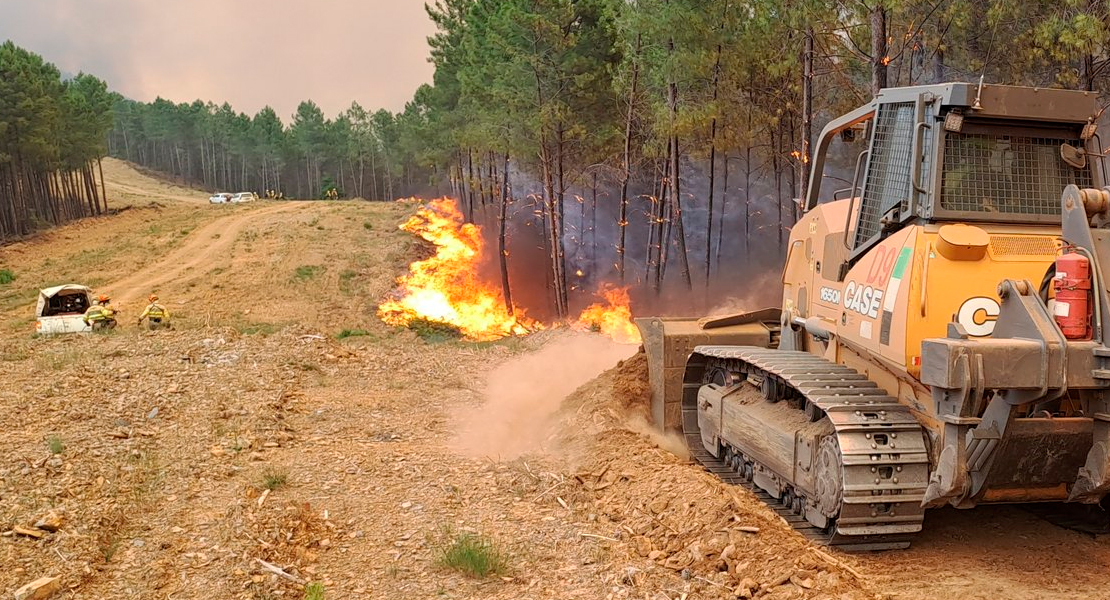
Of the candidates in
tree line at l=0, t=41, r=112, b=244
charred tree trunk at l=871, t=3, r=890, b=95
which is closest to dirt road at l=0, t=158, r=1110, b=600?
charred tree trunk at l=871, t=3, r=890, b=95

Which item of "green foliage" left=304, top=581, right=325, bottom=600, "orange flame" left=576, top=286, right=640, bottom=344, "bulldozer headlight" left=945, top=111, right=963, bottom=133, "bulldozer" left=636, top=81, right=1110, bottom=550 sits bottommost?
"orange flame" left=576, top=286, right=640, bottom=344

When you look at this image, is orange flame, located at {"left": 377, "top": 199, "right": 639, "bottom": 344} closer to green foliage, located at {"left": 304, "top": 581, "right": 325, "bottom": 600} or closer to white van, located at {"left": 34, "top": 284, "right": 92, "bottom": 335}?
white van, located at {"left": 34, "top": 284, "right": 92, "bottom": 335}

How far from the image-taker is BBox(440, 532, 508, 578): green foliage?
229 inches

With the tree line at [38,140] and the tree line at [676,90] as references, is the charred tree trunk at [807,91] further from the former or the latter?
the tree line at [38,140]

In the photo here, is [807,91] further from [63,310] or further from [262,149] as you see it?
[262,149]

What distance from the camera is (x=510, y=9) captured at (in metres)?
24.2

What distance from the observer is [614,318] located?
24.8 m

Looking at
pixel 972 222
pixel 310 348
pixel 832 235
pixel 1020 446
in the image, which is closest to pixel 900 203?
pixel 972 222

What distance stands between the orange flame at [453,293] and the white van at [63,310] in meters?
9.63

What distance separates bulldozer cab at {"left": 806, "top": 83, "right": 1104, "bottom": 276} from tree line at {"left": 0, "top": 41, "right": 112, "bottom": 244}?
1834 inches

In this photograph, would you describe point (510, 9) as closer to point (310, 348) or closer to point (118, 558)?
point (310, 348)

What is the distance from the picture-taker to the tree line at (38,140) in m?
41.4

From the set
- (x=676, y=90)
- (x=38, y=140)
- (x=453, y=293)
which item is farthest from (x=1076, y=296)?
(x=38, y=140)

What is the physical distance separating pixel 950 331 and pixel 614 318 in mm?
19823
